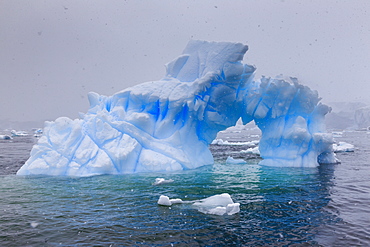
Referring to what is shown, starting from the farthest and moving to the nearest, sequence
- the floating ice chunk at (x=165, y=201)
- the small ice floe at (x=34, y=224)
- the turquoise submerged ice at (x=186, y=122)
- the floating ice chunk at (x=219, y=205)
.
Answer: the turquoise submerged ice at (x=186, y=122) → the floating ice chunk at (x=165, y=201) → the floating ice chunk at (x=219, y=205) → the small ice floe at (x=34, y=224)

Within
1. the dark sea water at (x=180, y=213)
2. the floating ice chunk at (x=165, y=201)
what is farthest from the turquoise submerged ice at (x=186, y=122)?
the floating ice chunk at (x=165, y=201)

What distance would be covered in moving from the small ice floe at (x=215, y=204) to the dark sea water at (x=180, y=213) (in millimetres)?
254

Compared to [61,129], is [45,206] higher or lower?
lower

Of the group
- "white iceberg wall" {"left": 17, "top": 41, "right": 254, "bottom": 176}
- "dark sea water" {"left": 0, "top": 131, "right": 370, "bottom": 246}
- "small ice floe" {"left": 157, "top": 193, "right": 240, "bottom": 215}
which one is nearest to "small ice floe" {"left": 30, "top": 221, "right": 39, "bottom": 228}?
"dark sea water" {"left": 0, "top": 131, "right": 370, "bottom": 246}

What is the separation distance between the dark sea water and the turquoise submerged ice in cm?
180

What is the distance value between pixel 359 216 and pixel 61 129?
53.2 feet

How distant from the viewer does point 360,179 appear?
602 inches

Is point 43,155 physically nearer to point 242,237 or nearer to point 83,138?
point 83,138

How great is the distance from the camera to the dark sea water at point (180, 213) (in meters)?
7.40

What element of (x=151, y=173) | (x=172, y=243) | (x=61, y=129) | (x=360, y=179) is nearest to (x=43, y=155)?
(x=61, y=129)

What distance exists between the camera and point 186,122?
19.9 meters

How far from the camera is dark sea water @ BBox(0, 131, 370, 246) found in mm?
7396

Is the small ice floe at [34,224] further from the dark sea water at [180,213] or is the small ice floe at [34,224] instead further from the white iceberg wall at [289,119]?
the white iceberg wall at [289,119]

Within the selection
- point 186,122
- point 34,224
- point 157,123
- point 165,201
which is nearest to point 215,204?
point 165,201
